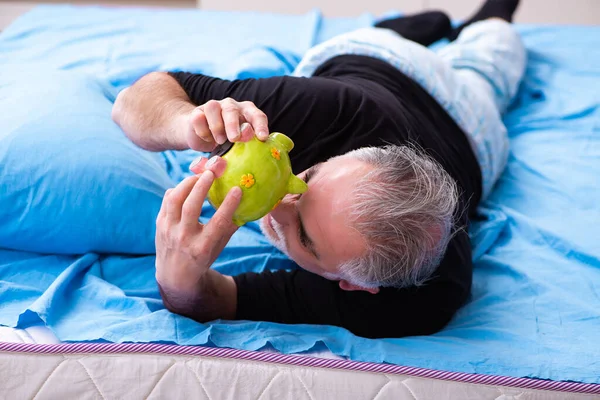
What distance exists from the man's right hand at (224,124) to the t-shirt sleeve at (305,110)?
26 centimetres

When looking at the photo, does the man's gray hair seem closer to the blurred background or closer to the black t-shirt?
the black t-shirt

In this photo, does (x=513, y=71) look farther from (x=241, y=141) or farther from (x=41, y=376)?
(x=41, y=376)

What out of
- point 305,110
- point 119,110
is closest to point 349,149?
point 305,110

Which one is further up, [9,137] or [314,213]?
[9,137]

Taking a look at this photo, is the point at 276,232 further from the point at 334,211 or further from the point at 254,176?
the point at 254,176

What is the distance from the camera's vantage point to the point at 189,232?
3.00 feet

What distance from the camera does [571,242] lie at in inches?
51.1

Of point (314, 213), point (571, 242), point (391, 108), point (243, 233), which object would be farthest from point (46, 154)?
point (571, 242)

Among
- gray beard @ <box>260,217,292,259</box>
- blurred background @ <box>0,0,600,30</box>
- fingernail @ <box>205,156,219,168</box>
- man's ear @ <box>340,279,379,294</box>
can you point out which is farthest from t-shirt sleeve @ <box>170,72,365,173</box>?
blurred background @ <box>0,0,600,30</box>

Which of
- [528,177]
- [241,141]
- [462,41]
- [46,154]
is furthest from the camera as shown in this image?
[462,41]

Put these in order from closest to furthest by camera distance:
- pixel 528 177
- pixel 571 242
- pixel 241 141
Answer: pixel 241 141
pixel 571 242
pixel 528 177

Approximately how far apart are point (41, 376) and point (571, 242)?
1.01 metres

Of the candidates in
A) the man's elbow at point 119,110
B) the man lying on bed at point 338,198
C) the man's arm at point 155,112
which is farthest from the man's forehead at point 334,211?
the man's elbow at point 119,110

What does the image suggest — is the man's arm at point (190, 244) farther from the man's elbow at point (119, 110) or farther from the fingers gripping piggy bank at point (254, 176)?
the man's elbow at point (119, 110)
